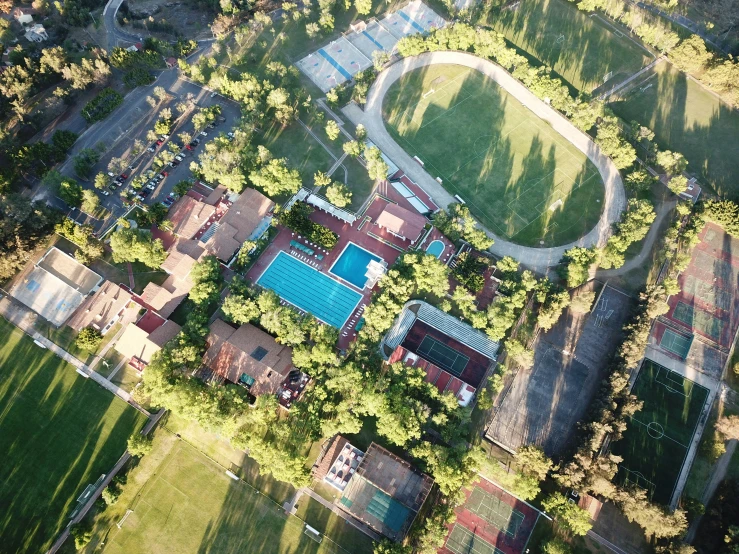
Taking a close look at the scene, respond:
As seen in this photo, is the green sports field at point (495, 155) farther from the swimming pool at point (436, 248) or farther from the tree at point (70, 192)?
the tree at point (70, 192)

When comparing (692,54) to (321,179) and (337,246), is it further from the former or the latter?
(337,246)

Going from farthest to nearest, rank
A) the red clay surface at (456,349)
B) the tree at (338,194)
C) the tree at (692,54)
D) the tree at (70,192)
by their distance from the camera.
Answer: the tree at (692,54) < the tree at (338,194) < the tree at (70,192) < the red clay surface at (456,349)

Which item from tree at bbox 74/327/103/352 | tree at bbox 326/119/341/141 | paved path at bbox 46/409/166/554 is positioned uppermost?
tree at bbox 326/119/341/141

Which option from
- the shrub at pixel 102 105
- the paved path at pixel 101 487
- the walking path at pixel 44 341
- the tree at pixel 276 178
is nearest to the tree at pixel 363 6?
the tree at pixel 276 178

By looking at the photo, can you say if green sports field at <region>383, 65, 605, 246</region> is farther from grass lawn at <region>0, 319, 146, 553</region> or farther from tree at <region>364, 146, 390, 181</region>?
A: grass lawn at <region>0, 319, 146, 553</region>

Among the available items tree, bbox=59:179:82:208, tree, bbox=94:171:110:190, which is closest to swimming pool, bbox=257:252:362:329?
tree, bbox=94:171:110:190

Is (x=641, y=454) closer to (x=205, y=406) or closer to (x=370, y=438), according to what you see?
(x=370, y=438)

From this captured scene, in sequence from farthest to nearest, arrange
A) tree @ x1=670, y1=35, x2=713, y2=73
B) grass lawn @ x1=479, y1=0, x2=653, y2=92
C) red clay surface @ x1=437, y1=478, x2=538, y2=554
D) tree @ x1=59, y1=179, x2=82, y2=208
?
grass lawn @ x1=479, y1=0, x2=653, y2=92, tree @ x1=670, y1=35, x2=713, y2=73, tree @ x1=59, y1=179, x2=82, y2=208, red clay surface @ x1=437, y1=478, x2=538, y2=554
